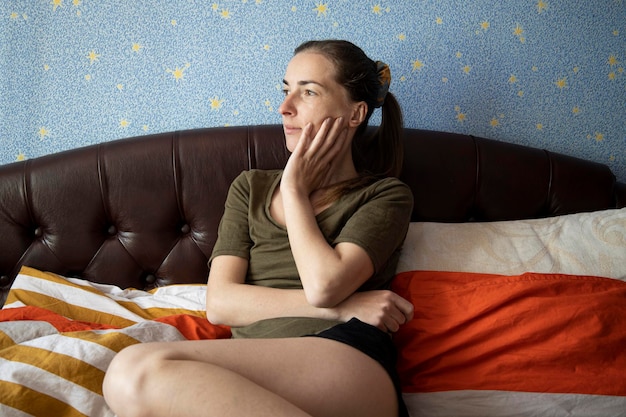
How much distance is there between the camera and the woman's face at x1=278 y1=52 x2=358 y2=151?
1.13 meters

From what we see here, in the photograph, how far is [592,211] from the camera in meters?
1.34

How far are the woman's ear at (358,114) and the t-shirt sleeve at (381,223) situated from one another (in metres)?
0.18

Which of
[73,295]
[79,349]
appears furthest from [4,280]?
[79,349]

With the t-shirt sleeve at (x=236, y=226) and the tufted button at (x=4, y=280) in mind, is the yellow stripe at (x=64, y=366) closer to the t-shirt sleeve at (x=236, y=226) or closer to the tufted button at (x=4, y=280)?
the t-shirt sleeve at (x=236, y=226)

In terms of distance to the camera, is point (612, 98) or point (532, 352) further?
point (612, 98)

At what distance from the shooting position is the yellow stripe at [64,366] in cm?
87

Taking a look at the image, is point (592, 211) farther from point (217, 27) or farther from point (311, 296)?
point (217, 27)

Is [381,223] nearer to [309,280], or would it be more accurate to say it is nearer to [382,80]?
[309,280]

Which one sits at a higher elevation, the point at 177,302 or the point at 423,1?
the point at 423,1

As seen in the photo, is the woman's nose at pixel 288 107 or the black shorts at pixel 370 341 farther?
the woman's nose at pixel 288 107

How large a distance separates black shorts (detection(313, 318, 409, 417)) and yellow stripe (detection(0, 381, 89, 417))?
460 mm

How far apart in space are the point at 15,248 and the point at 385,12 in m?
1.25

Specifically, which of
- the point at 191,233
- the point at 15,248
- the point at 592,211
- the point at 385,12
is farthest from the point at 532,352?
the point at 15,248

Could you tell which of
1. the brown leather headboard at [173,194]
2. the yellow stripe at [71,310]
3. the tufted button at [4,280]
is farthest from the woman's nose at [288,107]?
the tufted button at [4,280]
